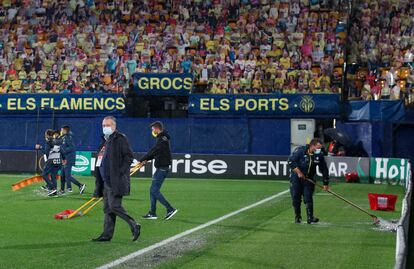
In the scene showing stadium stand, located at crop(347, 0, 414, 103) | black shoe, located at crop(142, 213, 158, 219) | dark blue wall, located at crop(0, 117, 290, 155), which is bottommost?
black shoe, located at crop(142, 213, 158, 219)

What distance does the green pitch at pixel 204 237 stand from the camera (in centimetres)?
1065

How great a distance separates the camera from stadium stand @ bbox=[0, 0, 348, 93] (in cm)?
3594

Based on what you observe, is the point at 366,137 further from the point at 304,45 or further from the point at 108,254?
the point at 108,254

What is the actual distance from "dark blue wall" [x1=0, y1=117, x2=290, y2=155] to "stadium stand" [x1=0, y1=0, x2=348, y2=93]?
227 centimetres

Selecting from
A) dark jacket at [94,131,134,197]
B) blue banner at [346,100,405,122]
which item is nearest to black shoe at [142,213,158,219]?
dark jacket at [94,131,134,197]

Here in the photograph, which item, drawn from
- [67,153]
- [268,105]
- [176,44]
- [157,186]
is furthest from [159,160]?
[176,44]

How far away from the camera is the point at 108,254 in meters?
11.0

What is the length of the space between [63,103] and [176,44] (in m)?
7.02

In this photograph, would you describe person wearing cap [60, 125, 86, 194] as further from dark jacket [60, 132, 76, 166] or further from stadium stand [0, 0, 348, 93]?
stadium stand [0, 0, 348, 93]

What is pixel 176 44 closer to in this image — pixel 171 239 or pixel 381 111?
pixel 381 111

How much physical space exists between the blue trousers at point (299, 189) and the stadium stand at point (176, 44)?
61.8ft

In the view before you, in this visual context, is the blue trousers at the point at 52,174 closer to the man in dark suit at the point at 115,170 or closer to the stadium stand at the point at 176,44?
the man in dark suit at the point at 115,170

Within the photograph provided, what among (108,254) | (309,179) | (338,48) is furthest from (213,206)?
(338,48)

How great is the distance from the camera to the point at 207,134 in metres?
33.5
